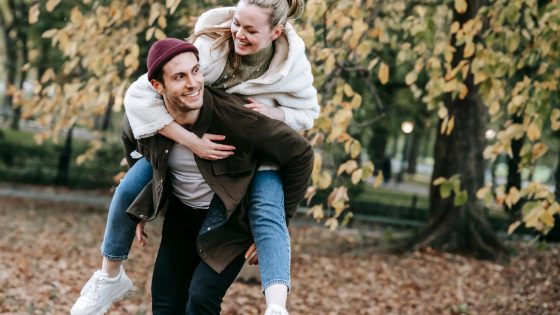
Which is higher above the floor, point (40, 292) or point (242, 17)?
point (242, 17)

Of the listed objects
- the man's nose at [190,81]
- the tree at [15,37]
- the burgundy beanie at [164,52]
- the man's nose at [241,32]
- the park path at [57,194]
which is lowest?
the park path at [57,194]

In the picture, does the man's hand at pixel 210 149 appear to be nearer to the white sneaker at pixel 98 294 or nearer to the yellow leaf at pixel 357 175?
the white sneaker at pixel 98 294

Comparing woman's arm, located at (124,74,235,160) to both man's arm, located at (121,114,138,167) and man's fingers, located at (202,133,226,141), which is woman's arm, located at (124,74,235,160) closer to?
man's fingers, located at (202,133,226,141)

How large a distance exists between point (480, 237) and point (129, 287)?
9592 millimetres

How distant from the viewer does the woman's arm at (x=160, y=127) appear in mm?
2738

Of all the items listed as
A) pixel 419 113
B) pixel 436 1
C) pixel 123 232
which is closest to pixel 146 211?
pixel 123 232

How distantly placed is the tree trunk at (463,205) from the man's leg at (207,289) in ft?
29.2

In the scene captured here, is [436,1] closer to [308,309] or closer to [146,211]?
[308,309]

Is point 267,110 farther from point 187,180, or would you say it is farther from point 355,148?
point 355,148

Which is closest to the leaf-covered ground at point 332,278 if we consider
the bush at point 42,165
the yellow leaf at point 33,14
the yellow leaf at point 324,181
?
the yellow leaf at point 324,181

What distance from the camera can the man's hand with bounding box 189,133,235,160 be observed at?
2736 mm

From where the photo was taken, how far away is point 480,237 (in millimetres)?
11867

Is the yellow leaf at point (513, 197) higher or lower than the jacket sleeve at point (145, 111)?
lower

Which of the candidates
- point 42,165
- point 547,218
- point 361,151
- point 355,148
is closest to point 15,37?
point 42,165
